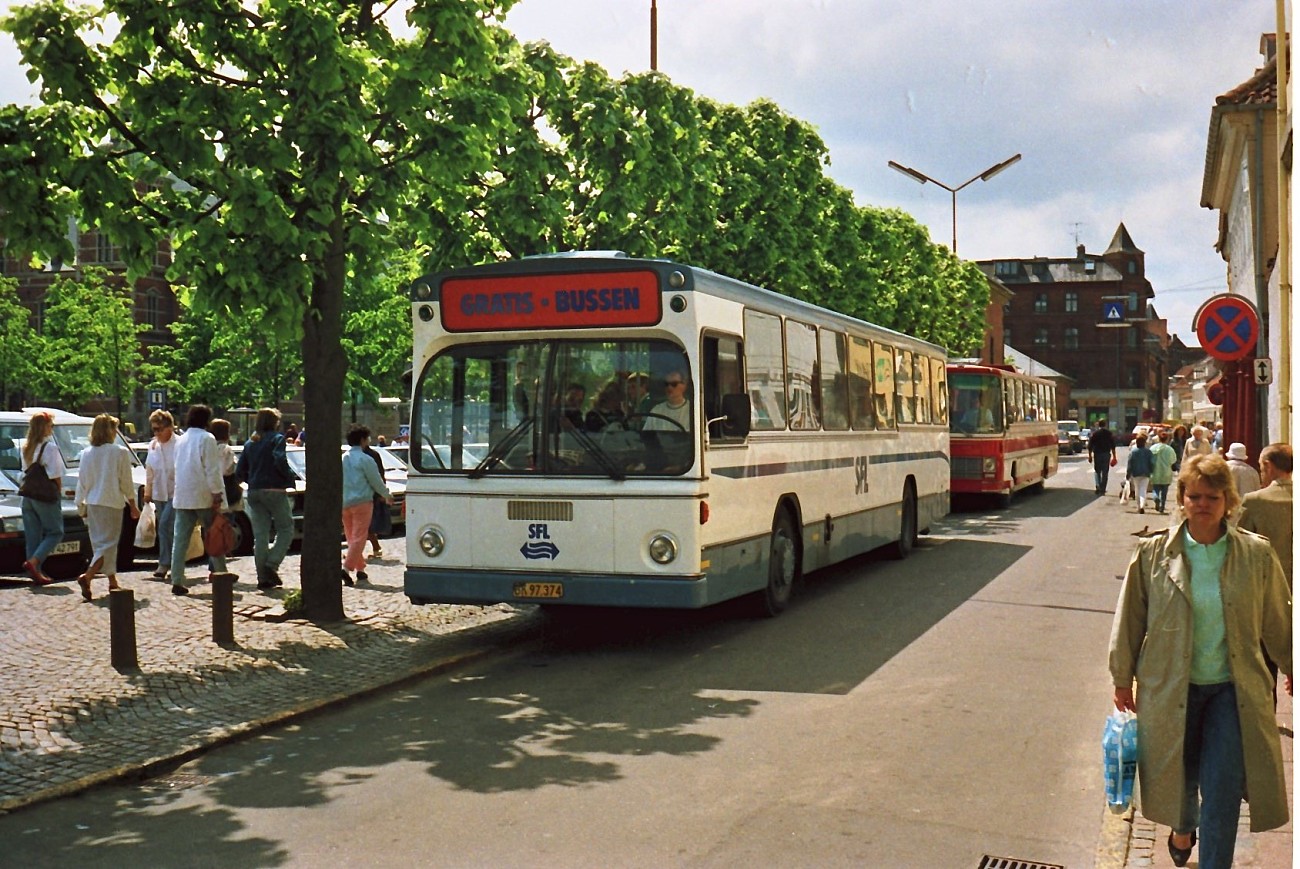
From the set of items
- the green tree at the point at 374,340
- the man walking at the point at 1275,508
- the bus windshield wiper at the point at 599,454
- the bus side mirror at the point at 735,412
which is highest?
the green tree at the point at 374,340

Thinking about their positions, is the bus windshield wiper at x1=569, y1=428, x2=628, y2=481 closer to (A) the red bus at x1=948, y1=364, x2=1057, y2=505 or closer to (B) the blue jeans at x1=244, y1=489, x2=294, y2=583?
(B) the blue jeans at x1=244, y1=489, x2=294, y2=583

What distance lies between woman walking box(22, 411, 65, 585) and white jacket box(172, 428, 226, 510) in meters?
1.85

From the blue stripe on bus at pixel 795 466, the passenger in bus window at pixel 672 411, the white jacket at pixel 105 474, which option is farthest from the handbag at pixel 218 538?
the blue stripe on bus at pixel 795 466

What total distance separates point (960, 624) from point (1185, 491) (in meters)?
7.58

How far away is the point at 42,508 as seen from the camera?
14656 mm

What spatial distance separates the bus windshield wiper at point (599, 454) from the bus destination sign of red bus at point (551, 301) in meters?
0.84

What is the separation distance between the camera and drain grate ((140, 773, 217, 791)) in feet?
23.2

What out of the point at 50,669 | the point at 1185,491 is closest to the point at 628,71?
the point at 50,669

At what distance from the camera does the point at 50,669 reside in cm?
996

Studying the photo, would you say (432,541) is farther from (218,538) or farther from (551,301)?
(218,538)

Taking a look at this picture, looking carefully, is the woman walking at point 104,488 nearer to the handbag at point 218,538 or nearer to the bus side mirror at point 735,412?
the handbag at point 218,538

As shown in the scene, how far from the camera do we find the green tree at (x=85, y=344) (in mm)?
54594

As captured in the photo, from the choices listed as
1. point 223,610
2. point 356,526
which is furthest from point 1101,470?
point 223,610

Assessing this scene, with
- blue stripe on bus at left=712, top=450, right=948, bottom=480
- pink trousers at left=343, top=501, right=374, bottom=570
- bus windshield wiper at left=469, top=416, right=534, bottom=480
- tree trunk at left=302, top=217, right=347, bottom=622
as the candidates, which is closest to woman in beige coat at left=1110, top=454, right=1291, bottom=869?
blue stripe on bus at left=712, top=450, right=948, bottom=480
